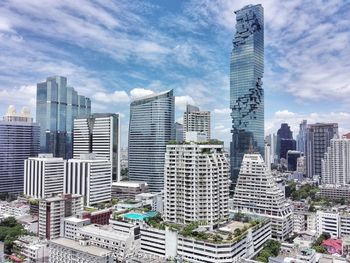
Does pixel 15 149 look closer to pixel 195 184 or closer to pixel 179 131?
pixel 179 131

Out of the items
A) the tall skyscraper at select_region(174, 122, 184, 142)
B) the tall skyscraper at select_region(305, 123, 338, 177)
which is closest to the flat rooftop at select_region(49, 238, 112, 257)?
the tall skyscraper at select_region(174, 122, 184, 142)

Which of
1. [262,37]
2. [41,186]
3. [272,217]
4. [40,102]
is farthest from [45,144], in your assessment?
[272,217]

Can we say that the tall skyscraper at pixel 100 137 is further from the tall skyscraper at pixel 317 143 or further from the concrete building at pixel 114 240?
the tall skyscraper at pixel 317 143

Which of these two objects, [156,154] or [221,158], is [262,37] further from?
[221,158]

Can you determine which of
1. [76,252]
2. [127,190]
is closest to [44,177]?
[127,190]

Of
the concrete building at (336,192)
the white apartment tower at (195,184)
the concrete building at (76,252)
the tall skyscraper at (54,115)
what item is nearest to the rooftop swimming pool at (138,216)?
the white apartment tower at (195,184)

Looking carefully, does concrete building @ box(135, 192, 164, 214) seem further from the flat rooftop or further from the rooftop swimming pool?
the flat rooftop
